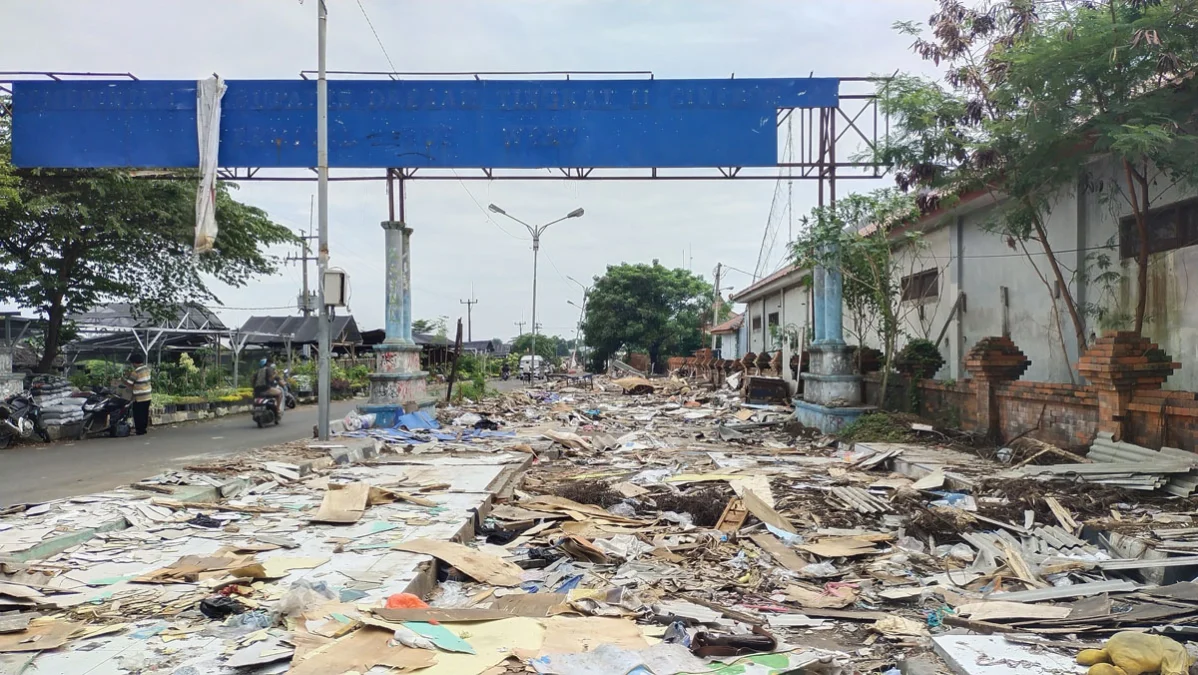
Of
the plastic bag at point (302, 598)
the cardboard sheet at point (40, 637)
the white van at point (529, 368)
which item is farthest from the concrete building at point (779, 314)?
the white van at point (529, 368)

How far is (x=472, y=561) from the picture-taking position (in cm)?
534

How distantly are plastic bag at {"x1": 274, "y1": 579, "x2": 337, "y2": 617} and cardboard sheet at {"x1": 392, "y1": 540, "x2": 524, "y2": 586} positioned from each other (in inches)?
38.4

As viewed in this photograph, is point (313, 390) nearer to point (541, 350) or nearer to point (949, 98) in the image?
point (949, 98)

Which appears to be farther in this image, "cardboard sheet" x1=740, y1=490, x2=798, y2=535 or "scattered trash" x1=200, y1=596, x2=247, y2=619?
"cardboard sheet" x1=740, y1=490, x2=798, y2=535

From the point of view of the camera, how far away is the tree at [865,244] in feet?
41.0

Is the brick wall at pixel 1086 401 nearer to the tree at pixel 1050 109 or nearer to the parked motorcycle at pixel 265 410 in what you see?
the tree at pixel 1050 109

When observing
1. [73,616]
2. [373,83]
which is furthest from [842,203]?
[73,616]

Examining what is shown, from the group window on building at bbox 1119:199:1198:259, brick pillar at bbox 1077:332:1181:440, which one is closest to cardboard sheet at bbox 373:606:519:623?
brick pillar at bbox 1077:332:1181:440

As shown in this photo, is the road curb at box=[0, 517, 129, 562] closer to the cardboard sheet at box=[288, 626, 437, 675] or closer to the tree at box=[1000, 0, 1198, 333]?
the cardboard sheet at box=[288, 626, 437, 675]

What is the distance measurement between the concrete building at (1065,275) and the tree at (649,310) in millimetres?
30818

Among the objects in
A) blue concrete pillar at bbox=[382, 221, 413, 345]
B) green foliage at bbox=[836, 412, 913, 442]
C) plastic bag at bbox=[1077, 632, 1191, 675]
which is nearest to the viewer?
plastic bag at bbox=[1077, 632, 1191, 675]

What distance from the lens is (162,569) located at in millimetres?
5039

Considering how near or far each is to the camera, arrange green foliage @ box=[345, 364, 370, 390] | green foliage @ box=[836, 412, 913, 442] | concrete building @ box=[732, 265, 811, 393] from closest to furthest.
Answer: green foliage @ box=[836, 412, 913, 442]
concrete building @ box=[732, 265, 811, 393]
green foliage @ box=[345, 364, 370, 390]

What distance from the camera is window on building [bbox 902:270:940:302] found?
13.9m
